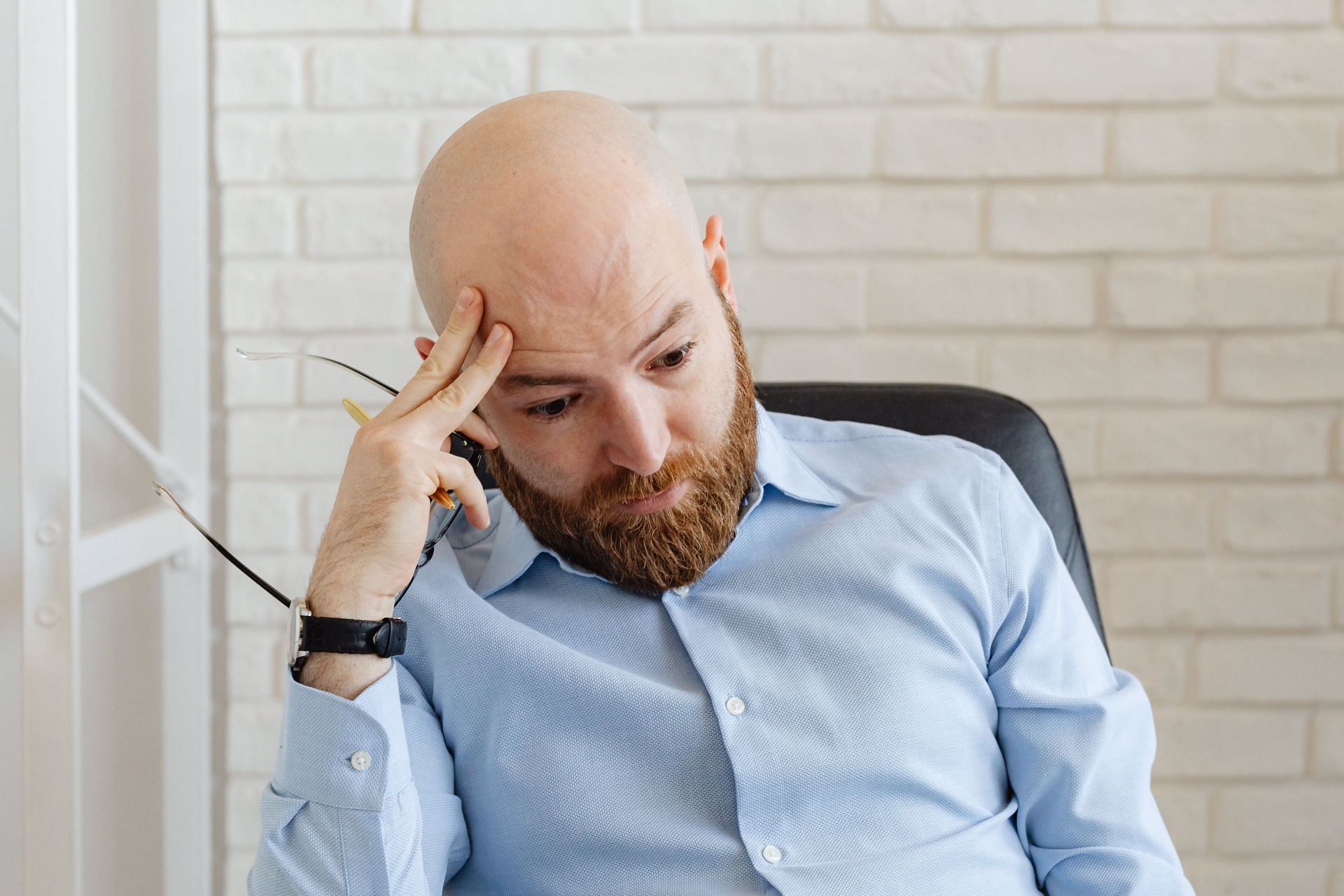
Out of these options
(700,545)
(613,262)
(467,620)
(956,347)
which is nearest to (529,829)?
(467,620)

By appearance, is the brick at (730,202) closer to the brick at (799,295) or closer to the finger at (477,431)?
the brick at (799,295)

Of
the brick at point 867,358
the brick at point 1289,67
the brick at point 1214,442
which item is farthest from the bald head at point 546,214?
the brick at point 1289,67

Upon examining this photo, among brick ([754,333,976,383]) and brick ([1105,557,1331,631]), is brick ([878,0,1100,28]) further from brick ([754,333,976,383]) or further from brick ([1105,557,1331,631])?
brick ([1105,557,1331,631])

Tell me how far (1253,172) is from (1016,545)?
0.85 metres

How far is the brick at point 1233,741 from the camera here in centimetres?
185

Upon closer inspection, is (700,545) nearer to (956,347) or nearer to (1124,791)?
(1124,791)

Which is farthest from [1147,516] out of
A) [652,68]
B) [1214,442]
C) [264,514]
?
[264,514]

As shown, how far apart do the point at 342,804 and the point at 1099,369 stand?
1281 millimetres

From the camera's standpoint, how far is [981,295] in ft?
5.94

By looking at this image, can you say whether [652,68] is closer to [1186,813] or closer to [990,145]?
[990,145]

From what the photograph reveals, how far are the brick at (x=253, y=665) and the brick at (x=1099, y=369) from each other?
121 cm

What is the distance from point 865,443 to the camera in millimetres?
1428

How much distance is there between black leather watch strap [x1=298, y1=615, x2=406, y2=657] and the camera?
1094 millimetres

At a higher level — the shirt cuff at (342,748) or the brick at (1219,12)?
the brick at (1219,12)
